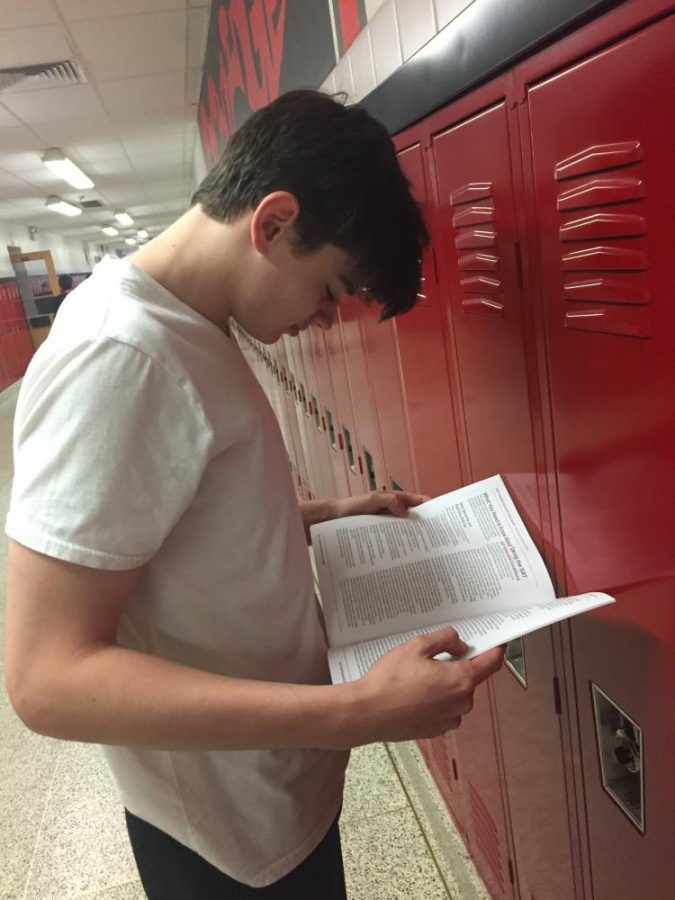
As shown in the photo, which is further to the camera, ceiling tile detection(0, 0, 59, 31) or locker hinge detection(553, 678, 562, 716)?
ceiling tile detection(0, 0, 59, 31)

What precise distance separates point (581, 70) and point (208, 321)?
453 mm

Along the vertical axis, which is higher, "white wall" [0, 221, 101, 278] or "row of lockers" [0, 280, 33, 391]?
"white wall" [0, 221, 101, 278]

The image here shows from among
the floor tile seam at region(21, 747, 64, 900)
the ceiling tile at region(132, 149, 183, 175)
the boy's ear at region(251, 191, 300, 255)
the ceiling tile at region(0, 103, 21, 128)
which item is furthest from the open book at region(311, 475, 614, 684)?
the ceiling tile at region(132, 149, 183, 175)

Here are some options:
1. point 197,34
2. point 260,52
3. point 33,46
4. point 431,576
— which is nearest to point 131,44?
point 197,34

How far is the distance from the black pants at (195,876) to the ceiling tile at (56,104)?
5.87 metres

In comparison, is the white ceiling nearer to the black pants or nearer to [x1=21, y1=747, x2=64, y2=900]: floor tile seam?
[x1=21, y1=747, x2=64, y2=900]: floor tile seam

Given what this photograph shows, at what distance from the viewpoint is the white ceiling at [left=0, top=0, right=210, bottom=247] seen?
4.17 metres

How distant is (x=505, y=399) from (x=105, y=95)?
606cm

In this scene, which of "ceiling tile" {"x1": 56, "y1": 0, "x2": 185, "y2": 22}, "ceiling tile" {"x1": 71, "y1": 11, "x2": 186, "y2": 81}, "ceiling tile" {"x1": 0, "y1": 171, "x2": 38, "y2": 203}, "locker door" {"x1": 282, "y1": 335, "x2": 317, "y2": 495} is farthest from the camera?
"ceiling tile" {"x1": 0, "y1": 171, "x2": 38, "y2": 203}

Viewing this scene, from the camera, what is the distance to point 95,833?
2035 millimetres

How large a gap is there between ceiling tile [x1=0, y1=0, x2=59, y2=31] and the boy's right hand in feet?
14.1

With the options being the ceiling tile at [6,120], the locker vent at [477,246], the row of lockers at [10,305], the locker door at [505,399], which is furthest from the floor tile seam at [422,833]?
the row of lockers at [10,305]

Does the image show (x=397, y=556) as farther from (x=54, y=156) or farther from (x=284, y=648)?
(x=54, y=156)

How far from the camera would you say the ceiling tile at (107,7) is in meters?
3.91
